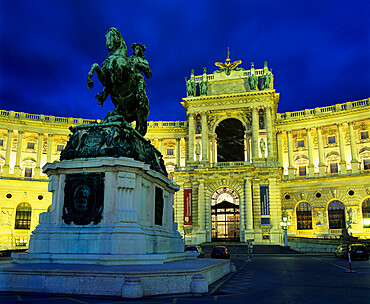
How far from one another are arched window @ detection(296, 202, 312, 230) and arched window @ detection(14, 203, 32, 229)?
123ft

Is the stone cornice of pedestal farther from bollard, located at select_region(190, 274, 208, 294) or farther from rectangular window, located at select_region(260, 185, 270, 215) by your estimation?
rectangular window, located at select_region(260, 185, 270, 215)

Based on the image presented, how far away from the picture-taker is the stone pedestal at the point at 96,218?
10.7 metres

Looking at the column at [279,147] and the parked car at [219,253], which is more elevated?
the column at [279,147]

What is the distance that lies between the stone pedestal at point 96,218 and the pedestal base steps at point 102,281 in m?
1.55

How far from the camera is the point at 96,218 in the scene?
36.7 ft

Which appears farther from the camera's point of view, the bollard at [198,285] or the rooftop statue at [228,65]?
the rooftop statue at [228,65]

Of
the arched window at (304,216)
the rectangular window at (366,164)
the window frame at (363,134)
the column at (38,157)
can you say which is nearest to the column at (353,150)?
the window frame at (363,134)

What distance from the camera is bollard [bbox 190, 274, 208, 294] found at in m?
9.05

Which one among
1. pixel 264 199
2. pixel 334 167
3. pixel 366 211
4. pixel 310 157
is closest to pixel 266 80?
pixel 310 157

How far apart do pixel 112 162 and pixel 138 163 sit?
80cm

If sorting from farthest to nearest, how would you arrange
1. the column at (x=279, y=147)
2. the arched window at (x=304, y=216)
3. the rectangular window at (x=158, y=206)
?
the column at (x=279, y=147) < the arched window at (x=304, y=216) < the rectangular window at (x=158, y=206)

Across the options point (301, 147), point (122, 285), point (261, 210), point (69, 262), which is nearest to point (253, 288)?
point (122, 285)

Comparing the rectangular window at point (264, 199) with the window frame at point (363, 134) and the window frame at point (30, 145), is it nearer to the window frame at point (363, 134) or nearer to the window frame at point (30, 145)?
the window frame at point (363, 134)

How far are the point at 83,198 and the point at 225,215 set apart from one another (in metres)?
39.4
